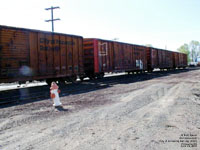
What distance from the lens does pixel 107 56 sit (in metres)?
18.5

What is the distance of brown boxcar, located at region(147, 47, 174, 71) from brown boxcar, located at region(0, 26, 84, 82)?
50.9 ft

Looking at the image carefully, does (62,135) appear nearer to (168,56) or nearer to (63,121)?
(63,121)

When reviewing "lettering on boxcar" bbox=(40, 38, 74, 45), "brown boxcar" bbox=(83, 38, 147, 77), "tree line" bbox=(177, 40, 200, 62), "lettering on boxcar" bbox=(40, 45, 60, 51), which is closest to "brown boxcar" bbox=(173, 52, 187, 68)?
"brown boxcar" bbox=(83, 38, 147, 77)

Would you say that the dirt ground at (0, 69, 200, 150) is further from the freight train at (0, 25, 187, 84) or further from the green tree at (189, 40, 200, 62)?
the green tree at (189, 40, 200, 62)

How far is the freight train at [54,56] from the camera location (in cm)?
1061

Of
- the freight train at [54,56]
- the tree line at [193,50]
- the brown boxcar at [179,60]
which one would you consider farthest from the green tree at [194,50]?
the freight train at [54,56]

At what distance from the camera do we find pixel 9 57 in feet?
34.6

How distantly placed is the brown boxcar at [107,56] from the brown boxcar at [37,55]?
2.02m

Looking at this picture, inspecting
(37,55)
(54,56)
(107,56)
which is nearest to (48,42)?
(54,56)

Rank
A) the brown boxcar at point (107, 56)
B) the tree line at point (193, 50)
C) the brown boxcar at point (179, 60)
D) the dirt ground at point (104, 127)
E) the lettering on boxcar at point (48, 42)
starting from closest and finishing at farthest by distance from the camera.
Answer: the dirt ground at point (104, 127), the lettering on boxcar at point (48, 42), the brown boxcar at point (107, 56), the brown boxcar at point (179, 60), the tree line at point (193, 50)

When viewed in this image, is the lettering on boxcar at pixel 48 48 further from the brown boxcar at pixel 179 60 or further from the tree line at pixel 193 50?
the tree line at pixel 193 50

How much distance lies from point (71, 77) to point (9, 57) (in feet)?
17.8

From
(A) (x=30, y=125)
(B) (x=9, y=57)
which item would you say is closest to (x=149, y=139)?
(A) (x=30, y=125)

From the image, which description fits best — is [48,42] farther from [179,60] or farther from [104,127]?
[179,60]
